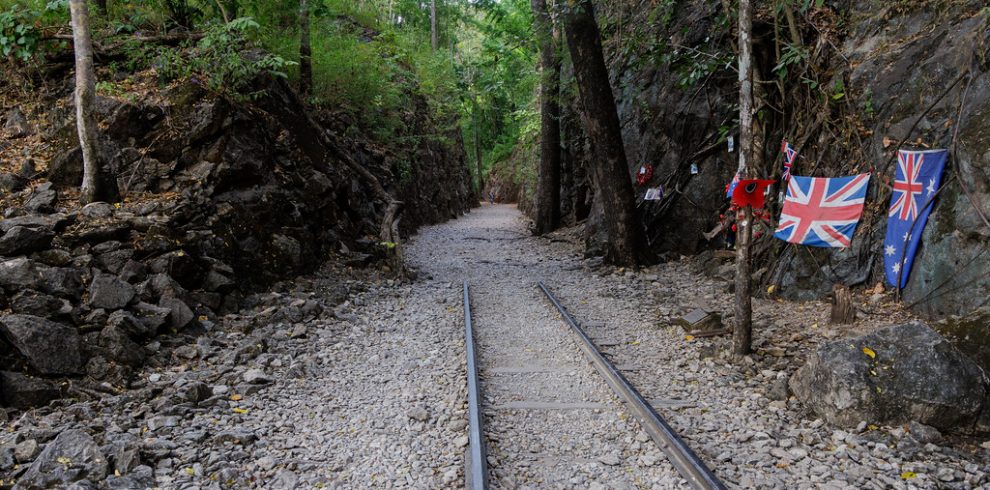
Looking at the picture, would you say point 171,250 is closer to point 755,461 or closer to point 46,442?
point 46,442

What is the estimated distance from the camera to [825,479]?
3.66 metres

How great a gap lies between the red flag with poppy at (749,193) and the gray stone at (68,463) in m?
5.80

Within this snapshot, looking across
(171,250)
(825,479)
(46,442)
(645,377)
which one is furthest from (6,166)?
(825,479)

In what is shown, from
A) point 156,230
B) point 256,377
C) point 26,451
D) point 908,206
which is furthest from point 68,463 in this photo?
point 908,206

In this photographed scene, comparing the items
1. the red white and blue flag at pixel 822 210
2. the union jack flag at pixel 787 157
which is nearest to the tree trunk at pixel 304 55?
the union jack flag at pixel 787 157

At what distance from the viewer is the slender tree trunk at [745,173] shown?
222 inches

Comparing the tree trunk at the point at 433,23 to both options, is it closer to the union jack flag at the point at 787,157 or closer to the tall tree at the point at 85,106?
the union jack flag at the point at 787,157

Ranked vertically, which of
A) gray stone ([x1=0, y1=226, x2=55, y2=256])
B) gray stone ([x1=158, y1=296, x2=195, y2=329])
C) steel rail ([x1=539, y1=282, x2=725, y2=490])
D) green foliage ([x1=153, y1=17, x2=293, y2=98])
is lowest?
steel rail ([x1=539, y1=282, x2=725, y2=490])

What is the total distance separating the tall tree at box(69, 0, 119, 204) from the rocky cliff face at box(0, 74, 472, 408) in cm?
31

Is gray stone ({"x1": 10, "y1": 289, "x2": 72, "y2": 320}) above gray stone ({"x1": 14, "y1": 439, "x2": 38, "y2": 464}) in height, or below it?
above

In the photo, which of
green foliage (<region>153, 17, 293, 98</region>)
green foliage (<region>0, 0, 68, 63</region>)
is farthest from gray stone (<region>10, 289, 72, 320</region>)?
green foliage (<region>0, 0, 68, 63</region>)

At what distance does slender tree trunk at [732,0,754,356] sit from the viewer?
5633mm

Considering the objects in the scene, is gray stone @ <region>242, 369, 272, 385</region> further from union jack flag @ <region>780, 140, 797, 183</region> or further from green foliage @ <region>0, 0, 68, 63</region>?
union jack flag @ <region>780, 140, 797, 183</region>

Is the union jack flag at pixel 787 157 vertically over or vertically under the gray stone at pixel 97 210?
over
